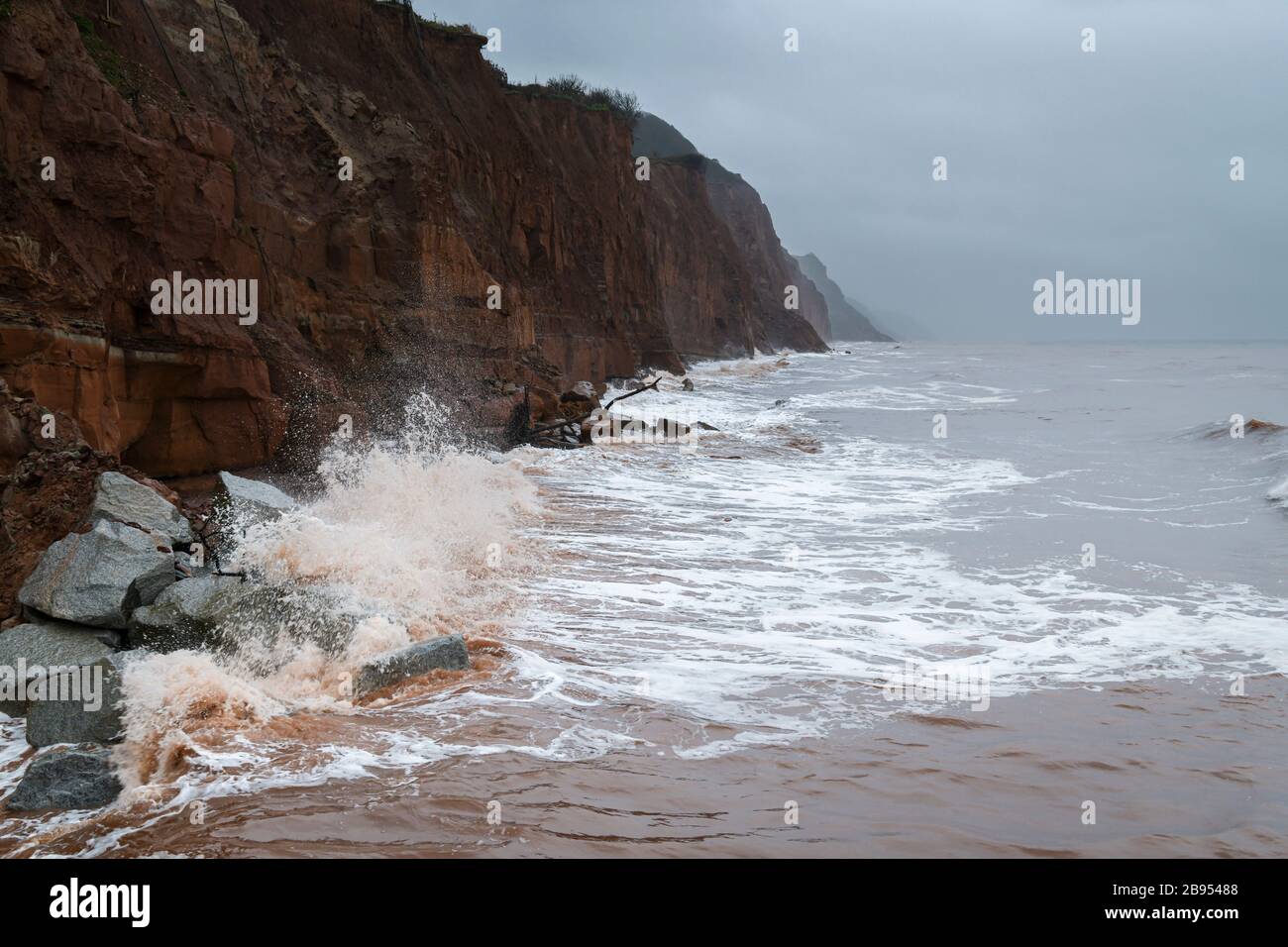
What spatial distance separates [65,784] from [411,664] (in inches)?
75.5

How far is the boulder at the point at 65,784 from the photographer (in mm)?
4102

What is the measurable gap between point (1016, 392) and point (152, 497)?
117 feet

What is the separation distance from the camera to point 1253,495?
13.9 m

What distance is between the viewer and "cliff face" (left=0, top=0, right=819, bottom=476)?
8.49 metres

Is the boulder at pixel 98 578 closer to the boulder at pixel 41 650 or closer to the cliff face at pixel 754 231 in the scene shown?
the boulder at pixel 41 650

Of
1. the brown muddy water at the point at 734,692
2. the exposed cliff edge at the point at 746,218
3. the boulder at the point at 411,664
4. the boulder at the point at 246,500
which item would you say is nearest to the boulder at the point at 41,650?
the brown muddy water at the point at 734,692

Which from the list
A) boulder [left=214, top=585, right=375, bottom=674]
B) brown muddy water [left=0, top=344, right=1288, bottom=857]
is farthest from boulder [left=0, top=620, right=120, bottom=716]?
boulder [left=214, top=585, right=375, bottom=674]

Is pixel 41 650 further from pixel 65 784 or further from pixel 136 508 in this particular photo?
pixel 136 508

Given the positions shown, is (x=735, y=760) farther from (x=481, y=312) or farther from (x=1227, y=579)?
(x=481, y=312)

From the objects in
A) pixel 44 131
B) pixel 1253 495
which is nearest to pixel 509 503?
pixel 44 131

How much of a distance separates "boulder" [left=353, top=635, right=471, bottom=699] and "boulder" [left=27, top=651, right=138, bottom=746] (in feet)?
3.93

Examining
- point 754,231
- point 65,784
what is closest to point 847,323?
point 754,231
